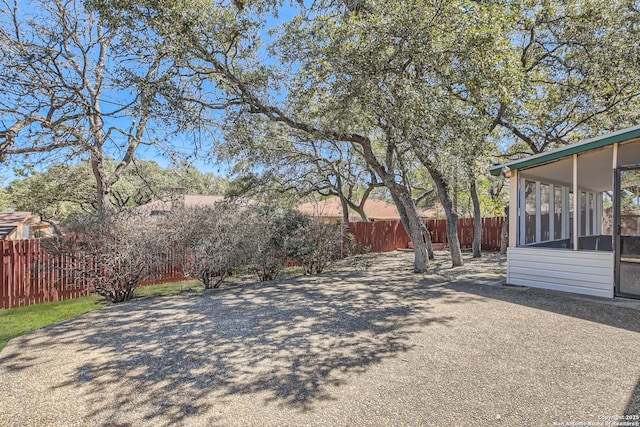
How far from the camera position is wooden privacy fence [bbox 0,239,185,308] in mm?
6879

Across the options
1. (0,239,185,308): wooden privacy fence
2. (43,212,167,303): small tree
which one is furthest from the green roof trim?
(0,239,185,308): wooden privacy fence

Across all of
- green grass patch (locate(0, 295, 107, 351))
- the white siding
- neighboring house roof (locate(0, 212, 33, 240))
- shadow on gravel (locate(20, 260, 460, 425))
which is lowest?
green grass patch (locate(0, 295, 107, 351))

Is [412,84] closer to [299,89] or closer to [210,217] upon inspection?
[299,89]

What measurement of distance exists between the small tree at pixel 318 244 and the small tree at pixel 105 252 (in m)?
4.18

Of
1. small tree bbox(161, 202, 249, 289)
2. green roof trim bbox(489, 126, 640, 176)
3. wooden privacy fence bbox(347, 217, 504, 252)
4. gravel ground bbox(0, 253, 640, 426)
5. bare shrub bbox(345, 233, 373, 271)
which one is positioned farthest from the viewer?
wooden privacy fence bbox(347, 217, 504, 252)

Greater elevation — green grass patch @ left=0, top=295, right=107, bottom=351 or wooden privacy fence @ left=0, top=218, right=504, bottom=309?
wooden privacy fence @ left=0, top=218, right=504, bottom=309

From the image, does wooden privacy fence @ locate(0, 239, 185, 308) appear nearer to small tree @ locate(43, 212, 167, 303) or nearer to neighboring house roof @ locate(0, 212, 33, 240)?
small tree @ locate(43, 212, 167, 303)

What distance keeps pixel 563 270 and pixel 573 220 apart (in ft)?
3.63

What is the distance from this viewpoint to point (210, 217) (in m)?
8.40

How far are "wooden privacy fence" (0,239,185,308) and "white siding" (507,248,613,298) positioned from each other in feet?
31.7

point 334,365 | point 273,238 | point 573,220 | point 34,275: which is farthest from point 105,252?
point 573,220

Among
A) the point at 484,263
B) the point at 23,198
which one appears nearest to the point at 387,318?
the point at 484,263

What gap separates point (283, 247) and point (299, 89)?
13.5ft

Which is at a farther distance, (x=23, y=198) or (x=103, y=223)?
(x=23, y=198)
